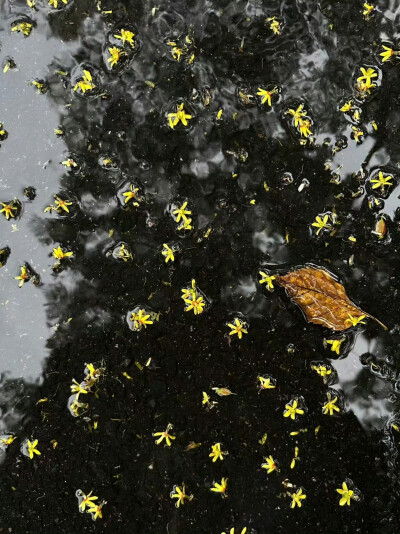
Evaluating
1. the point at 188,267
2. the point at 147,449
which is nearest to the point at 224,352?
the point at 188,267

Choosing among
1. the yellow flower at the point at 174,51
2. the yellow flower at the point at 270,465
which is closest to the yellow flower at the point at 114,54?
the yellow flower at the point at 174,51

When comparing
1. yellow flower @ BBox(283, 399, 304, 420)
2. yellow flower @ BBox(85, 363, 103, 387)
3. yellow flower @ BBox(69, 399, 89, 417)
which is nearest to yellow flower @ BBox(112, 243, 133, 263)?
yellow flower @ BBox(85, 363, 103, 387)

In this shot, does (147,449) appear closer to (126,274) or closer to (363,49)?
(126,274)

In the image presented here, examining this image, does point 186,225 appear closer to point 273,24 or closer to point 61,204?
point 61,204

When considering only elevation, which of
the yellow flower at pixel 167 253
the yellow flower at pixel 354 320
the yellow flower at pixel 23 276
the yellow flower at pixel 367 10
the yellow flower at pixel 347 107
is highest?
the yellow flower at pixel 367 10

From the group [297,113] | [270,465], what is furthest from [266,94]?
[270,465]

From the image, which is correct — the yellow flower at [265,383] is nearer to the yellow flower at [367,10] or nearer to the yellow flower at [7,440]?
the yellow flower at [7,440]
